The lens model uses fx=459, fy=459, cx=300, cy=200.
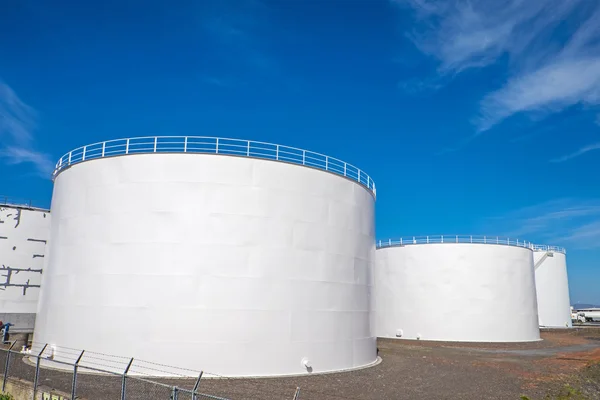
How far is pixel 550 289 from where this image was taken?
42.2 m

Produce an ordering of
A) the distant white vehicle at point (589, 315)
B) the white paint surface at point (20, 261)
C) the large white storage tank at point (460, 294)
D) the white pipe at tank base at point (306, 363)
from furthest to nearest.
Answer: the distant white vehicle at point (589, 315) → the large white storage tank at point (460, 294) → the white paint surface at point (20, 261) → the white pipe at tank base at point (306, 363)

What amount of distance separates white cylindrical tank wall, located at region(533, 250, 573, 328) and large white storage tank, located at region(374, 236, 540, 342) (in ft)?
39.3

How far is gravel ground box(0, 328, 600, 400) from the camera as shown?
12312mm

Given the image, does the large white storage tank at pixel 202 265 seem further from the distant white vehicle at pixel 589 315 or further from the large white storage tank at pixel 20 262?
the distant white vehicle at pixel 589 315

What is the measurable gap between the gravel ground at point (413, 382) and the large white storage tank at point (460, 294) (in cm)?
703

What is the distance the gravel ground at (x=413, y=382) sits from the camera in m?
12.3

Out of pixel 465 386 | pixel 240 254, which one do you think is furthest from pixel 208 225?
pixel 465 386

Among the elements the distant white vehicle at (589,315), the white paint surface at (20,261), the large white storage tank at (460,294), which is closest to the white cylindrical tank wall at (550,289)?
the large white storage tank at (460,294)

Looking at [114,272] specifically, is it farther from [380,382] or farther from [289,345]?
[380,382]

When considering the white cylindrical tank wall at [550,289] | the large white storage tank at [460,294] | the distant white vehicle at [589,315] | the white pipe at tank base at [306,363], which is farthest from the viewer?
the distant white vehicle at [589,315]

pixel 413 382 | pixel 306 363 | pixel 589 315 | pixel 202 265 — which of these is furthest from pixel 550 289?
pixel 202 265

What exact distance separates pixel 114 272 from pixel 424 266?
21.0 meters

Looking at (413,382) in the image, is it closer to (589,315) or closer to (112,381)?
(112,381)

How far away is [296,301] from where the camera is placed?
51.0ft
